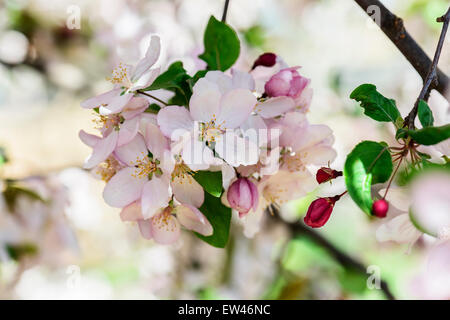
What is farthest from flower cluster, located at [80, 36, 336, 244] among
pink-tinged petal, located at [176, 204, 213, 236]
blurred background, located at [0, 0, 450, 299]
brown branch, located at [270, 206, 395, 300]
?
brown branch, located at [270, 206, 395, 300]

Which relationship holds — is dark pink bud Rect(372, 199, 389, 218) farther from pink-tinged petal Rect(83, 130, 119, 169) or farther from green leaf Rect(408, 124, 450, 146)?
pink-tinged petal Rect(83, 130, 119, 169)

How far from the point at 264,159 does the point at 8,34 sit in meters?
1.17

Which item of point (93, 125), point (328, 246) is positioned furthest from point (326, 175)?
point (93, 125)

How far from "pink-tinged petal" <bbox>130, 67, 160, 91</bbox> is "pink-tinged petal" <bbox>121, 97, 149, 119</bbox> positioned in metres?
0.01

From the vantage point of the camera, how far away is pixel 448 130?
1.32 ft

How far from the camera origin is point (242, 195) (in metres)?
0.55

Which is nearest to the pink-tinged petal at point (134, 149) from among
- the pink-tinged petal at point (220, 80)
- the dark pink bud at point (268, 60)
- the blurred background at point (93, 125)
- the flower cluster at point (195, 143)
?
the flower cluster at point (195, 143)

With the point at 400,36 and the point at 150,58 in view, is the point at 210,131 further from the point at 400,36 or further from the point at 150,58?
the point at 400,36

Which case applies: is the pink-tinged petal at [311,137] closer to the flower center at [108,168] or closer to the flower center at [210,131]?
the flower center at [210,131]

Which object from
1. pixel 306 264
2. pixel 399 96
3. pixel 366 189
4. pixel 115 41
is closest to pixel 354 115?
pixel 399 96

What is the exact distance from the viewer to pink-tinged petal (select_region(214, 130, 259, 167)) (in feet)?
1.64

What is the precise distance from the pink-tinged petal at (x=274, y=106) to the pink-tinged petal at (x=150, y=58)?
13 centimetres

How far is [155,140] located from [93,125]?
48.0 inches
